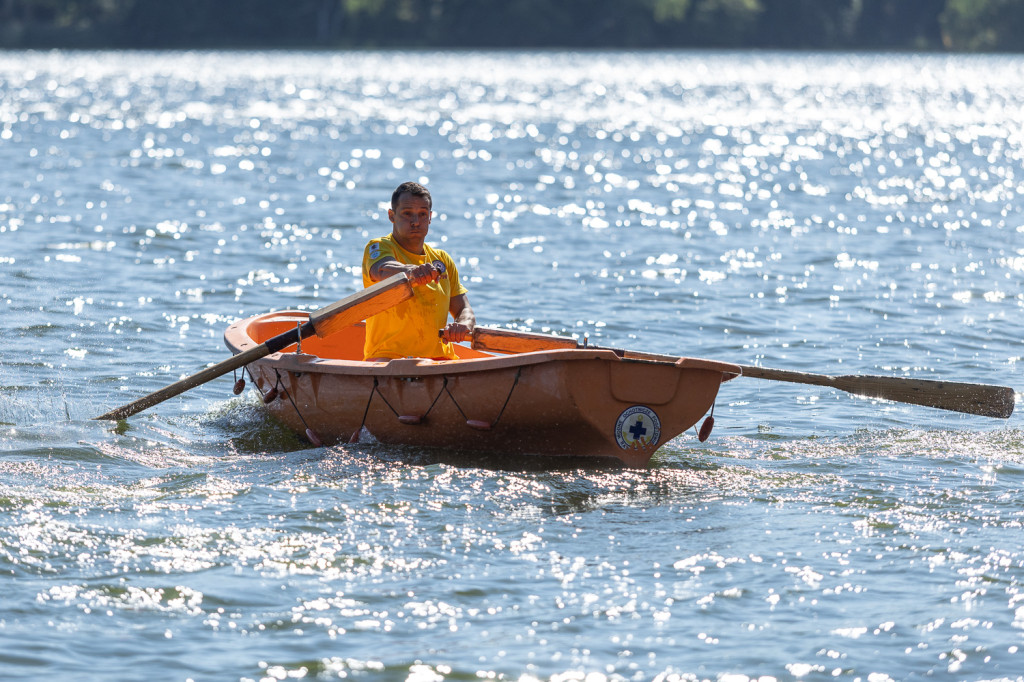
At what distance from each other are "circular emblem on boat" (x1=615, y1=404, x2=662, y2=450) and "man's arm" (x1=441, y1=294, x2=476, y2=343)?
121 centimetres

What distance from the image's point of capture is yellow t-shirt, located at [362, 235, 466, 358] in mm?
8383

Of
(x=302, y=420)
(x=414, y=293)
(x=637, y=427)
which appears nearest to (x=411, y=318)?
(x=414, y=293)

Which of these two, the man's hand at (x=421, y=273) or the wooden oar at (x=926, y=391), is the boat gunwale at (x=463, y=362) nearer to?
the man's hand at (x=421, y=273)

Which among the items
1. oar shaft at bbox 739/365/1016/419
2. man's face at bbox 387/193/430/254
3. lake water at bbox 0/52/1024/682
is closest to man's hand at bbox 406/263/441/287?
man's face at bbox 387/193/430/254

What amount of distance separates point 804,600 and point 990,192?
19.5m

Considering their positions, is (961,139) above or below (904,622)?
above

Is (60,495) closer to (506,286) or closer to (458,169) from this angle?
(506,286)

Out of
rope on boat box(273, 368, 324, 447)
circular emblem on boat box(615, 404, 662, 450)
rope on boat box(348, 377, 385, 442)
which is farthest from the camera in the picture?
rope on boat box(273, 368, 324, 447)

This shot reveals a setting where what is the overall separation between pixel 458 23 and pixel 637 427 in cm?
9046

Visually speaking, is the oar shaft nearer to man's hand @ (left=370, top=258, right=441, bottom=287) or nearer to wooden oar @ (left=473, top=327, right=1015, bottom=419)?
wooden oar @ (left=473, top=327, right=1015, bottom=419)

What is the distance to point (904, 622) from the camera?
5.86 metres

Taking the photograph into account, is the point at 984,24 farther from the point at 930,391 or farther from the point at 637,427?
the point at 637,427

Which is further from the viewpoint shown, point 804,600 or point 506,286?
point 506,286

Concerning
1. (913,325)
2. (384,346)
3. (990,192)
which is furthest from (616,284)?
(990,192)
